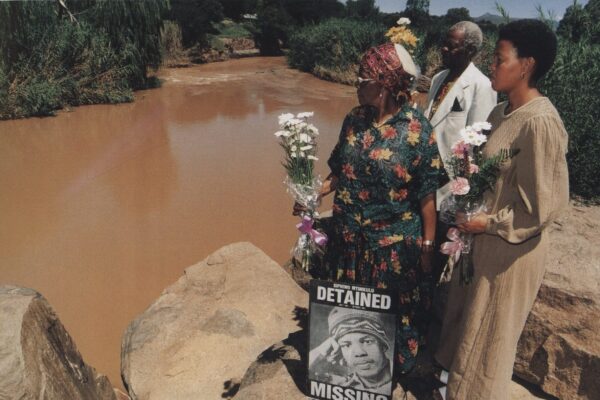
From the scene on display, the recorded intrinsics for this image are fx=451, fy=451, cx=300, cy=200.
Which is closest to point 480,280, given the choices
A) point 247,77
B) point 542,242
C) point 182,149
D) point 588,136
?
point 542,242

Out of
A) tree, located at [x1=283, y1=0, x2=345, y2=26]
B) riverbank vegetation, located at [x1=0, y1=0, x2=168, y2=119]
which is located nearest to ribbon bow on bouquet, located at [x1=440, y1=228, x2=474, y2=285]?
riverbank vegetation, located at [x1=0, y1=0, x2=168, y2=119]

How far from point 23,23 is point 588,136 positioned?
11015mm

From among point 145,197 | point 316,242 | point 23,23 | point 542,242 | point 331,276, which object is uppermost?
point 23,23

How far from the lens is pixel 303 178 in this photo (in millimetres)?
2418

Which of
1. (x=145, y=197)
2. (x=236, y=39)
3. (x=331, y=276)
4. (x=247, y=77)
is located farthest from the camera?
(x=236, y=39)

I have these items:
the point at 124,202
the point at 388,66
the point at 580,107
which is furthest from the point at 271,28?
the point at 388,66

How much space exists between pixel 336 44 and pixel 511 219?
16.4m

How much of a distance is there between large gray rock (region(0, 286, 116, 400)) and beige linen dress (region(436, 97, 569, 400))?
1.86m

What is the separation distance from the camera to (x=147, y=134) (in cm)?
954

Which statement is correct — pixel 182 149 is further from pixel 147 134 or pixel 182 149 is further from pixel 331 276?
pixel 331 276

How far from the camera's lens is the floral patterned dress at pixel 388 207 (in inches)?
77.8

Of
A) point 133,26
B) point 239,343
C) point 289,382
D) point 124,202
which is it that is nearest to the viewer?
point 289,382

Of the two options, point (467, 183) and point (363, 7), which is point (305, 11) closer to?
point (363, 7)

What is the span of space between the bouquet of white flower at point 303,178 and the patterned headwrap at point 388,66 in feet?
1.79
